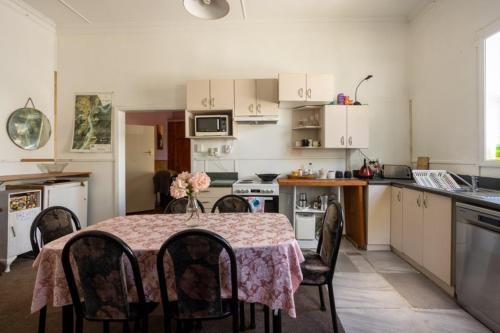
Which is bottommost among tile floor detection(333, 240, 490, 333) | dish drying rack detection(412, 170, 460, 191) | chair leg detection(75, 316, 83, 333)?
tile floor detection(333, 240, 490, 333)

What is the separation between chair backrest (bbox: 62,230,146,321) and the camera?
1.30m

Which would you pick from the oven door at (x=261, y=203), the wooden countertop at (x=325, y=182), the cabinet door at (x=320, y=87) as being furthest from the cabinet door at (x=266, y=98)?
the oven door at (x=261, y=203)

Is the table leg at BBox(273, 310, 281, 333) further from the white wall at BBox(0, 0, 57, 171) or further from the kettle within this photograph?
the white wall at BBox(0, 0, 57, 171)

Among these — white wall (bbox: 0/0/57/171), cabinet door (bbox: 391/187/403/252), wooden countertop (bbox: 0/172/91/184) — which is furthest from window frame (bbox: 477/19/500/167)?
white wall (bbox: 0/0/57/171)

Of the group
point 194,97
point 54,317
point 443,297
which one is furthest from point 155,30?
point 443,297

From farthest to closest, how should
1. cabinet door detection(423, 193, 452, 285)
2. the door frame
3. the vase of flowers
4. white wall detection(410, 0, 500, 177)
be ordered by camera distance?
the door frame
white wall detection(410, 0, 500, 177)
cabinet door detection(423, 193, 452, 285)
the vase of flowers

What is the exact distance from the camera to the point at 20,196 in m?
2.99

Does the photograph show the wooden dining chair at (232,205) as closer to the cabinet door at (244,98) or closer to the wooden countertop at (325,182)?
the wooden countertop at (325,182)

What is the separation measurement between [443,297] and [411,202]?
0.91 m

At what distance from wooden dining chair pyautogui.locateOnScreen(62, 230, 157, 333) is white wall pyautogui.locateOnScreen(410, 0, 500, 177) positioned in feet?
10.1

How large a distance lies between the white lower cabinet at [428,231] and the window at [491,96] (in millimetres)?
740

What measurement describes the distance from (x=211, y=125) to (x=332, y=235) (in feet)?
7.68

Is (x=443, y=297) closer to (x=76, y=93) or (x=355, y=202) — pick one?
(x=355, y=202)

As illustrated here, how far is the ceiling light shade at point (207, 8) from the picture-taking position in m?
1.60
